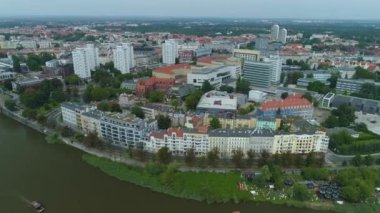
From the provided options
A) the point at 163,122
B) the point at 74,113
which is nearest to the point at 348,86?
the point at 163,122

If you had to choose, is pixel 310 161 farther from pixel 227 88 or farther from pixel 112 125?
pixel 227 88

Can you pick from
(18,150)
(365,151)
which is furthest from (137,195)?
(365,151)

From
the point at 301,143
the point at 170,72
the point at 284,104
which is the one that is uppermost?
the point at 170,72

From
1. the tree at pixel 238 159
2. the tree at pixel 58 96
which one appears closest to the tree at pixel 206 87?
the tree at pixel 58 96

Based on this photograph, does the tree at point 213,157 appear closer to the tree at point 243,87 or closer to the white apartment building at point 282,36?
the tree at point 243,87

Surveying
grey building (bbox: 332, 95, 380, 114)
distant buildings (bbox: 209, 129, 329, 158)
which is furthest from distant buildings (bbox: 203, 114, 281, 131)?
grey building (bbox: 332, 95, 380, 114)
